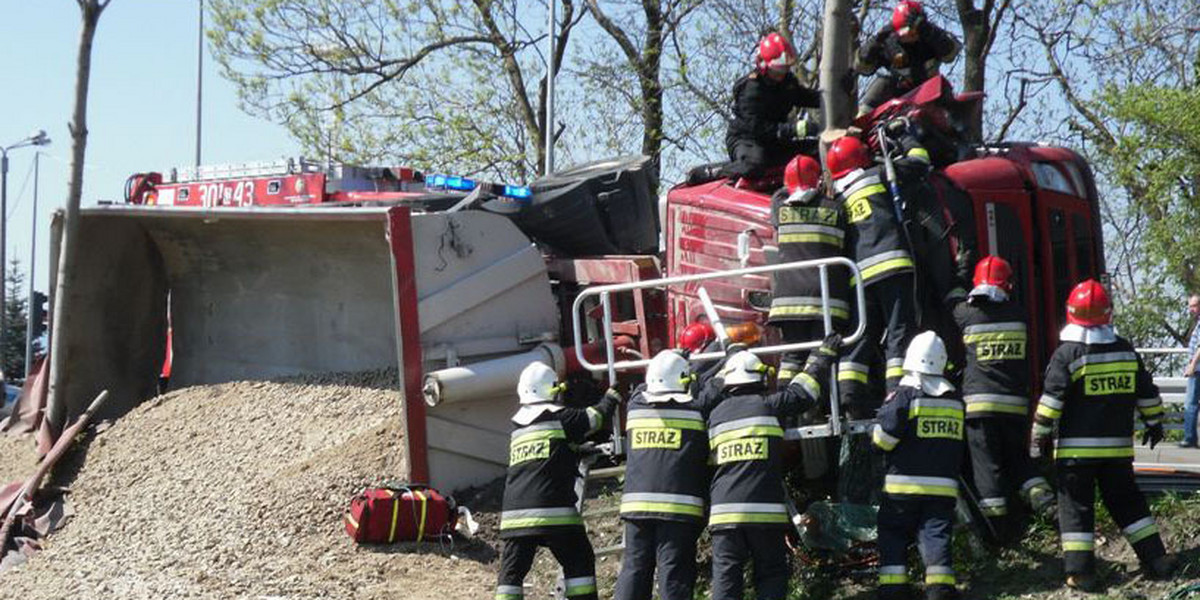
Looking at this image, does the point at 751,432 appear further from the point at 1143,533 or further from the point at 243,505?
the point at 243,505

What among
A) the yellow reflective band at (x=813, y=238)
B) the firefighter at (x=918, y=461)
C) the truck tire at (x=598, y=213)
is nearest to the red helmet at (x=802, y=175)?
the yellow reflective band at (x=813, y=238)

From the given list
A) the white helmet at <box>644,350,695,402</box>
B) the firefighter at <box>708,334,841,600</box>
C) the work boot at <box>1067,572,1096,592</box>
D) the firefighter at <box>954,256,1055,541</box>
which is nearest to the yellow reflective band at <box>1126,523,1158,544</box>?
the work boot at <box>1067,572,1096,592</box>

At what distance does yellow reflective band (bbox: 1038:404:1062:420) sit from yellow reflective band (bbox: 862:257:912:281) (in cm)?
97

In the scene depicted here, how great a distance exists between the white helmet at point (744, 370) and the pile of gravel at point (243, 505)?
1973 millimetres

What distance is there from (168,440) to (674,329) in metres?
3.79

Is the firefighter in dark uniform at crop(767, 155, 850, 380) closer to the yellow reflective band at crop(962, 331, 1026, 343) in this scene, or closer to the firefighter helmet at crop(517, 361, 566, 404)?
the yellow reflective band at crop(962, 331, 1026, 343)

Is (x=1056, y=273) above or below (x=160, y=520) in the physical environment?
above

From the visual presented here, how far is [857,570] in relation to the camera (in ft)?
25.1

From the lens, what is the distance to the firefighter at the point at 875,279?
7.52 m

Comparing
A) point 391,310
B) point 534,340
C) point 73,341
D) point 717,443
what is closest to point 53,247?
point 73,341

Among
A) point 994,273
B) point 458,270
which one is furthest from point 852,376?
point 458,270

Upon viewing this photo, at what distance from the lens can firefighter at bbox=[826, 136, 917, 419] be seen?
7.52 m

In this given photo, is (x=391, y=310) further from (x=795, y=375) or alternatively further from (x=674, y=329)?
(x=795, y=375)

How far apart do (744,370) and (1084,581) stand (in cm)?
182
